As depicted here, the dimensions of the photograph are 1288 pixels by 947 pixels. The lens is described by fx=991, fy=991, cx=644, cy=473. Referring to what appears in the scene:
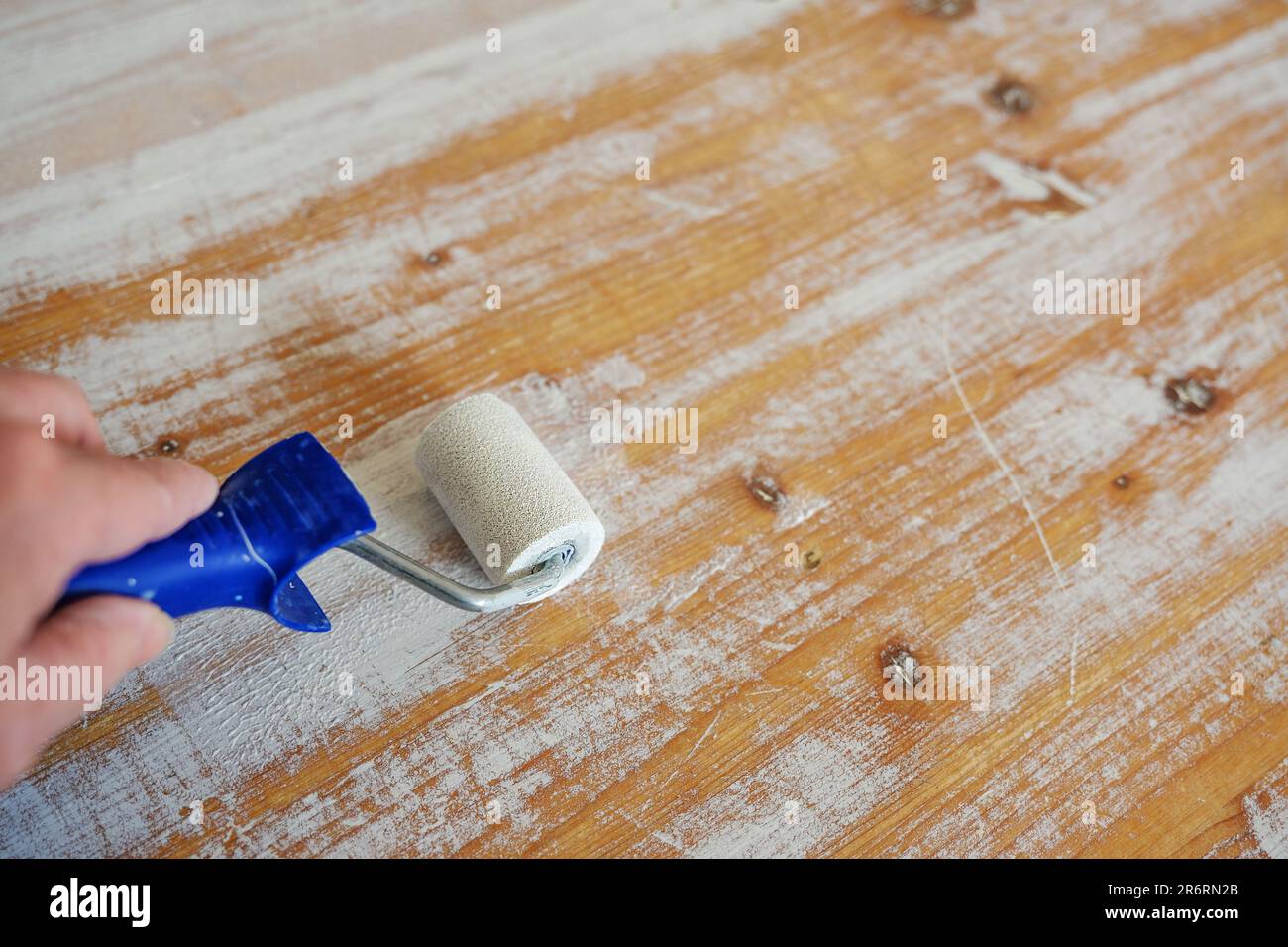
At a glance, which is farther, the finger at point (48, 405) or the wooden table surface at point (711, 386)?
the wooden table surface at point (711, 386)

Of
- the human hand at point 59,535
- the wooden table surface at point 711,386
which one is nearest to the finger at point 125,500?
the human hand at point 59,535

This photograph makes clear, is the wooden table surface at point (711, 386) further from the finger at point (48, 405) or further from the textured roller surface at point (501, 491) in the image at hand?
the finger at point (48, 405)

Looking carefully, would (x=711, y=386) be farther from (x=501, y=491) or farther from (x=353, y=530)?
(x=353, y=530)

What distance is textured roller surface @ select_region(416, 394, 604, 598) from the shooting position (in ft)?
2.13

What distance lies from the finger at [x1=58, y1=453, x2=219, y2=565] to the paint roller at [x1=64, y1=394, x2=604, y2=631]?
0.04ft

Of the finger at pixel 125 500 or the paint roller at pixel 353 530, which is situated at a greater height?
the finger at pixel 125 500

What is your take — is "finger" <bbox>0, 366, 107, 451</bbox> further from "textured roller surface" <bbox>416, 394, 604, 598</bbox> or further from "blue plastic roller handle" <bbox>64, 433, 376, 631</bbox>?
"textured roller surface" <bbox>416, 394, 604, 598</bbox>

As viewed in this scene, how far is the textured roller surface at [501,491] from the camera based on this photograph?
2.13ft

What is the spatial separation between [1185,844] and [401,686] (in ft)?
1.74

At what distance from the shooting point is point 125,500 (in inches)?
19.9

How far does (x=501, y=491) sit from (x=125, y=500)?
23 cm

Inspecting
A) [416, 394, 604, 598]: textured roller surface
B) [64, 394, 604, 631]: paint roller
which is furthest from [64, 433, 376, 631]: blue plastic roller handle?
[416, 394, 604, 598]: textured roller surface

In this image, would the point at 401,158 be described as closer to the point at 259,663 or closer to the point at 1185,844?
the point at 259,663
